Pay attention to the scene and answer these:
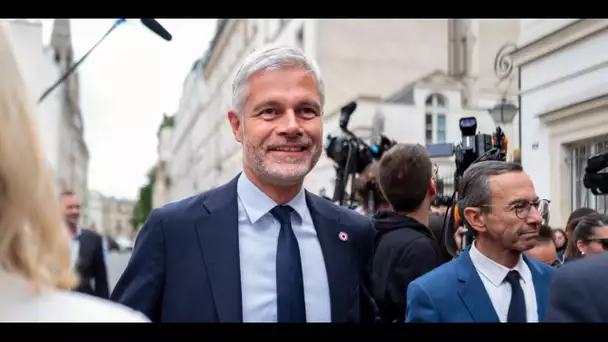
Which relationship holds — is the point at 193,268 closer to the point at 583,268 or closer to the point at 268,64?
the point at 268,64

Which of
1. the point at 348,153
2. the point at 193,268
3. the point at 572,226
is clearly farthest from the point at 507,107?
the point at 193,268

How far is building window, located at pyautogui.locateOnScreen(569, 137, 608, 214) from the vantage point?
8.78ft

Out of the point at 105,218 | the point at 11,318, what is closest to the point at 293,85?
the point at 11,318

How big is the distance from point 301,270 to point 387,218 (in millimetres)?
830

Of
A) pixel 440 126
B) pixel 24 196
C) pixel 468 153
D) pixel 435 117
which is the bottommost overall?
pixel 24 196

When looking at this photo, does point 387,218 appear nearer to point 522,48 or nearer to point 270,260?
point 270,260

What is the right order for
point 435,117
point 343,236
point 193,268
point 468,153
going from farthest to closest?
point 435,117
point 468,153
point 343,236
point 193,268

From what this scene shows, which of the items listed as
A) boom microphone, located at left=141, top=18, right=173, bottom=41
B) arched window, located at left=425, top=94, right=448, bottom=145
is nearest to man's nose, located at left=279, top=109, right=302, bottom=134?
boom microphone, located at left=141, top=18, right=173, bottom=41

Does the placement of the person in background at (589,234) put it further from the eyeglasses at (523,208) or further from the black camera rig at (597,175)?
the eyeglasses at (523,208)

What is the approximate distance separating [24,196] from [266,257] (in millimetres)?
783

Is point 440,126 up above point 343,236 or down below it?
above

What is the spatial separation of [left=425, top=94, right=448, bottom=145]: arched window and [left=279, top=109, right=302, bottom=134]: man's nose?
1086 cm

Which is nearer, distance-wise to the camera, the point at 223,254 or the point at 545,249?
the point at 223,254

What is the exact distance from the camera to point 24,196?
81cm
